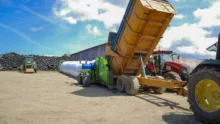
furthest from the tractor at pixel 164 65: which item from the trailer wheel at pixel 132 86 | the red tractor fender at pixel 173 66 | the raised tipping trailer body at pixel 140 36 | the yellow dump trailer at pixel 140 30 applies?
the trailer wheel at pixel 132 86

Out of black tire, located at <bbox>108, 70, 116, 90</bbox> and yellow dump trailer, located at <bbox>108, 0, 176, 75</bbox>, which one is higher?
yellow dump trailer, located at <bbox>108, 0, 176, 75</bbox>

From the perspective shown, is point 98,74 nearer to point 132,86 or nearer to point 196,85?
point 132,86

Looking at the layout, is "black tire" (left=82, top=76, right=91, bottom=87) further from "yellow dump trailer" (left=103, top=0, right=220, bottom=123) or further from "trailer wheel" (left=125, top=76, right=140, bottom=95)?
"trailer wheel" (left=125, top=76, right=140, bottom=95)

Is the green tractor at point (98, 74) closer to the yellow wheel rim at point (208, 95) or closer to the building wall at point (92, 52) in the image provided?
the yellow wheel rim at point (208, 95)

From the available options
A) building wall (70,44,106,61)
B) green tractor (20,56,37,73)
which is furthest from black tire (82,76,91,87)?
green tractor (20,56,37,73)

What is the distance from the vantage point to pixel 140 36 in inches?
334

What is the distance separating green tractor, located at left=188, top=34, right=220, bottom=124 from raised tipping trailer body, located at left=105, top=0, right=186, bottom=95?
198 cm

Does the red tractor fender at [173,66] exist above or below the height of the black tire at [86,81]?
above

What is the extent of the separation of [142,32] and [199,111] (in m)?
4.40

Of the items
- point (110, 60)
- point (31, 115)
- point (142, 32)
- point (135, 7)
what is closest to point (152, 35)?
point (142, 32)

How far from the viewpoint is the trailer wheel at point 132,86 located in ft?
28.2

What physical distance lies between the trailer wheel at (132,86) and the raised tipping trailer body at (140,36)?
1.01 ft

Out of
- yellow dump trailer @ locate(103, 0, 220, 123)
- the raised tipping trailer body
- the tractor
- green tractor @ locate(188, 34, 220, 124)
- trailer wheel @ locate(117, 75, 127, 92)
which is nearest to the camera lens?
green tractor @ locate(188, 34, 220, 124)

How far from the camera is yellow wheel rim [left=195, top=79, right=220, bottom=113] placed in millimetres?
4570
